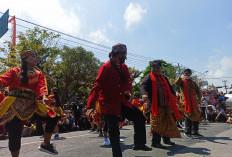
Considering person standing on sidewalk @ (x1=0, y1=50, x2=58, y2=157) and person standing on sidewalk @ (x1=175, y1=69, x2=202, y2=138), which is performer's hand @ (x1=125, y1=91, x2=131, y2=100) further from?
person standing on sidewalk @ (x1=175, y1=69, x2=202, y2=138)

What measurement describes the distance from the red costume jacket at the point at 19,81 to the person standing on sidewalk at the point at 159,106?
2.04 m

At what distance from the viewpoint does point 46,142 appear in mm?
3582

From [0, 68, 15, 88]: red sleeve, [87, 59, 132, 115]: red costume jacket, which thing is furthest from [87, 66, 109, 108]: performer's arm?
[0, 68, 15, 88]: red sleeve

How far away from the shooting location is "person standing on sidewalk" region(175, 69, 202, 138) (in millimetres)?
6156

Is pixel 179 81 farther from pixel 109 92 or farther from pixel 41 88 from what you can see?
pixel 41 88

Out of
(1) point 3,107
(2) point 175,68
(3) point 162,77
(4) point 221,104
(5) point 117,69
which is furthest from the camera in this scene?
(2) point 175,68

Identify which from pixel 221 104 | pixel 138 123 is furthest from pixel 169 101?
pixel 221 104

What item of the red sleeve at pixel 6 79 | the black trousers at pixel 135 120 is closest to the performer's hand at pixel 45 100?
the red sleeve at pixel 6 79

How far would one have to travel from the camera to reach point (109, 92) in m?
3.28

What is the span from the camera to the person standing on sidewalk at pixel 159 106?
4676 millimetres

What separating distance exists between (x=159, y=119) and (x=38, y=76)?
2621 mm

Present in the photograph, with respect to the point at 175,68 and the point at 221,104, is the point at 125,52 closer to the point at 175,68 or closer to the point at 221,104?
the point at 221,104

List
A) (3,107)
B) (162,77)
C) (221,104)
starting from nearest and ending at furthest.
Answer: (3,107)
(162,77)
(221,104)

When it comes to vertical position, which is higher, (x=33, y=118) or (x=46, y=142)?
(x=33, y=118)
